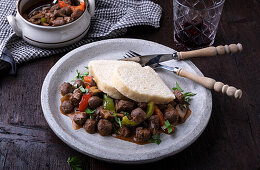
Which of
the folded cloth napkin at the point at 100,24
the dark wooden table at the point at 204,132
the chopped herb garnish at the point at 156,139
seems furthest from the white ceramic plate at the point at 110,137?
the folded cloth napkin at the point at 100,24

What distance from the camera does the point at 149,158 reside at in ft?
8.00

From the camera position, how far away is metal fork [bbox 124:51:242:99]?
2762 mm

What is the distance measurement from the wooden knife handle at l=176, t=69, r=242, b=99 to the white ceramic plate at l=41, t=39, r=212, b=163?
0.23ft

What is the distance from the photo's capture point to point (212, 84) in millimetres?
2926

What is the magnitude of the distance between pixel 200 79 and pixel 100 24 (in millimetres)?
1425

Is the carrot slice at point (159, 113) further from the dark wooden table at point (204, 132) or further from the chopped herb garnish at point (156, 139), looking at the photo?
the dark wooden table at point (204, 132)

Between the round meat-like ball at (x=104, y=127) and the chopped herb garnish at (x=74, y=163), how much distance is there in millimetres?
278

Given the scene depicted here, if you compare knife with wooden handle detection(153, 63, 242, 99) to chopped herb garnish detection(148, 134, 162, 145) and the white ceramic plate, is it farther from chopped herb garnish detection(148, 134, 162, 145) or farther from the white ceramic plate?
chopped herb garnish detection(148, 134, 162, 145)

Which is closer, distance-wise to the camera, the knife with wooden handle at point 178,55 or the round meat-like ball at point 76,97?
the round meat-like ball at point 76,97

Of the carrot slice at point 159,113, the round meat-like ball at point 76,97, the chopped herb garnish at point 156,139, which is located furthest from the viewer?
the round meat-like ball at point 76,97

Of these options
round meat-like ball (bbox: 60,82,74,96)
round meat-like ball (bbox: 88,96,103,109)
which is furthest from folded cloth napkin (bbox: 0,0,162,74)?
round meat-like ball (bbox: 88,96,103,109)

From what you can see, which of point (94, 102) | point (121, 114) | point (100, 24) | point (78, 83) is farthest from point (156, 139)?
point (100, 24)

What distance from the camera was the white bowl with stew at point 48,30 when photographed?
3.38 metres

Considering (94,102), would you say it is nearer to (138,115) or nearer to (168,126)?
(138,115)
